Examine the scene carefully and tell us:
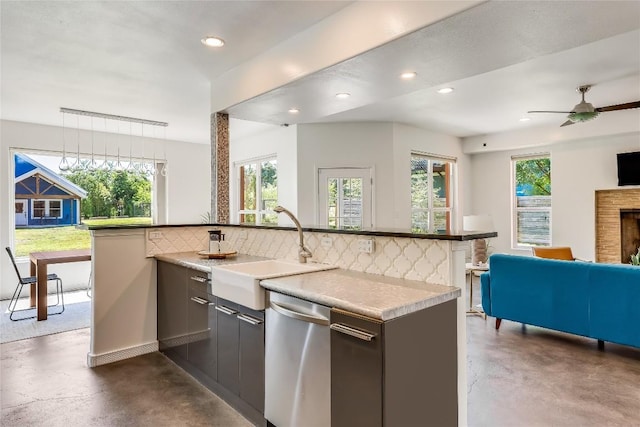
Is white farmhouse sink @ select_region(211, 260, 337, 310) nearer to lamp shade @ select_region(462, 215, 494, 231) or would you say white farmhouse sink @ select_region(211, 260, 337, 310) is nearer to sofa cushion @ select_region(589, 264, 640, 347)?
sofa cushion @ select_region(589, 264, 640, 347)

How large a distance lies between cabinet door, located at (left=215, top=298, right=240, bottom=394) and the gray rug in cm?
260

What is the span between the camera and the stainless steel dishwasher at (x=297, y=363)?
5.63 ft

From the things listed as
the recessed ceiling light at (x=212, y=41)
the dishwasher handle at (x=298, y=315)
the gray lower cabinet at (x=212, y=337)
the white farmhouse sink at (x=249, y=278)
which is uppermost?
the recessed ceiling light at (x=212, y=41)

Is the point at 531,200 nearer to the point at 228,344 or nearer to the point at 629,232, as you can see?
the point at 629,232

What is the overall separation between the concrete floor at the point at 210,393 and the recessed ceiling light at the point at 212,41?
2.65m

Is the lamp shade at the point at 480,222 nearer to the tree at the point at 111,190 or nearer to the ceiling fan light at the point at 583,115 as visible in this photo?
the ceiling fan light at the point at 583,115

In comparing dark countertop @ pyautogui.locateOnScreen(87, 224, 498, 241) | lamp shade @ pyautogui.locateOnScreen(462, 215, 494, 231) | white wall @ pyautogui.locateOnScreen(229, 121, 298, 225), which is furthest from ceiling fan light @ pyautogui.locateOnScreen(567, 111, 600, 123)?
white wall @ pyautogui.locateOnScreen(229, 121, 298, 225)

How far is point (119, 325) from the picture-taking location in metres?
3.21

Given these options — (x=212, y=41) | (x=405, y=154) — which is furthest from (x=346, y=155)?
(x=212, y=41)

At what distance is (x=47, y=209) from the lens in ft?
19.3

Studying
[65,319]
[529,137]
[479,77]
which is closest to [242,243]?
[65,319]

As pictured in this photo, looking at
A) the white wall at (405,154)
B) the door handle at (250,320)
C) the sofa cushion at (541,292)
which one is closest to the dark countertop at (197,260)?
the door handle at (250,320)

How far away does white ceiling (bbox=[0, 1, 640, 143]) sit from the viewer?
6.95ft

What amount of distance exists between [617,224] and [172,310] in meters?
6.47
